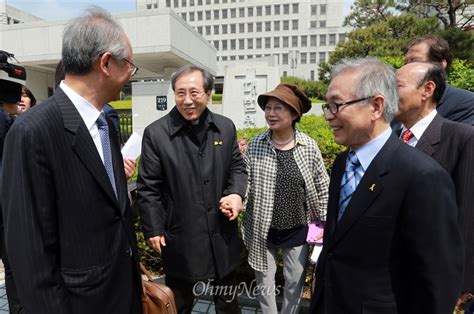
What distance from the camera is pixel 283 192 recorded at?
101 inches

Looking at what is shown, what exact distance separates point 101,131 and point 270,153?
4.37 ft

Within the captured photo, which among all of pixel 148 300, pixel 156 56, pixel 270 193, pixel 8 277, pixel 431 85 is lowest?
A: pixel 8 277

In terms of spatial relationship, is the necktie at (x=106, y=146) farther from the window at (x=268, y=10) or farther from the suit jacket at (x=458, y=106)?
the window at (x=268, y=10)

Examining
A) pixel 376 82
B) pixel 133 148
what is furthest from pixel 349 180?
pixel 133 148

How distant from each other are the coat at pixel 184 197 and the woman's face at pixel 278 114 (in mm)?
463

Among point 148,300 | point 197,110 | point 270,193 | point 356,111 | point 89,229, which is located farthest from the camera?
point 270,193

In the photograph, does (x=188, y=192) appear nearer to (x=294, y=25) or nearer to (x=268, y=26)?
(x=294, y=25)

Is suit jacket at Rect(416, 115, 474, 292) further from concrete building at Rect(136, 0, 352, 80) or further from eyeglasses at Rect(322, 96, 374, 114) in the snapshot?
concrete building at Rect(136, 0, 352, 80)

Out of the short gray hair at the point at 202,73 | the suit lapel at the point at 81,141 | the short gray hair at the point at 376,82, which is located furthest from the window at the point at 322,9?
the suit lapel at the point at 81,141

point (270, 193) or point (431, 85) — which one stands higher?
point (431, 85)

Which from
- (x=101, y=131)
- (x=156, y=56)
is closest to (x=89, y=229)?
(x=101, y=131)

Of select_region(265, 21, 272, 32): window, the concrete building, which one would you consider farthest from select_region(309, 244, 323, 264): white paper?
select_region(265, 21, 272, 32): window

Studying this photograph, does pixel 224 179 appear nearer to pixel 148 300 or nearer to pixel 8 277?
pixel 148 300

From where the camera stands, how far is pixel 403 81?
78.6 inches
